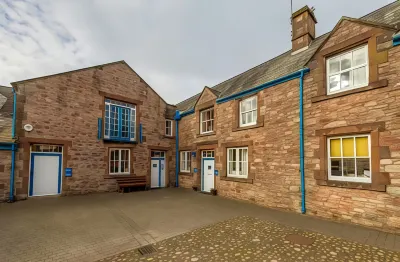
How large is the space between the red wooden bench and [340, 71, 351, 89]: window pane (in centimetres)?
1130

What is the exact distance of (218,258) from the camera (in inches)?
174

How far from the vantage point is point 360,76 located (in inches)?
272

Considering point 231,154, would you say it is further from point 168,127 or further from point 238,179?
point 168,127

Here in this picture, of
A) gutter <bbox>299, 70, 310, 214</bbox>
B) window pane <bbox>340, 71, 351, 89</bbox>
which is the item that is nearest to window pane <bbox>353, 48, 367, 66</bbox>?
window pane <bbox>340, 71, 351, 89</bbox>

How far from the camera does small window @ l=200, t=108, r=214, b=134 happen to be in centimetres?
1307

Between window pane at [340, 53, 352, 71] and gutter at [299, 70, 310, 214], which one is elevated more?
window pane at [340, 53, 352, 71]

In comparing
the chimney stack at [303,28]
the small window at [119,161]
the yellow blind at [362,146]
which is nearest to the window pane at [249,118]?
the chimney stack at [303,28]

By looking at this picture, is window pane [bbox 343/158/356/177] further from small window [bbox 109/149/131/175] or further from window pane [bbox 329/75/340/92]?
small window [bbox 109/149/131/175]

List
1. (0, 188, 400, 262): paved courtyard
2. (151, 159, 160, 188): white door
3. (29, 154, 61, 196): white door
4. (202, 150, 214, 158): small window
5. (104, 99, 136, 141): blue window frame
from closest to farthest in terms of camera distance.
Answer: (0, 188, 400, 262): paved courtyard
(29, 154, 61, 196): white door
(202, 150, 214, 158): small window
(104, 99, 136, 141): blue window frame
(151, 159, 160, 188): white door

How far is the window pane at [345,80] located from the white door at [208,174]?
24.2 ft

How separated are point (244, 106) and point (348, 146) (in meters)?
5.00

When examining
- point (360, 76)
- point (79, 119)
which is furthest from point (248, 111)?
point (79, 119)

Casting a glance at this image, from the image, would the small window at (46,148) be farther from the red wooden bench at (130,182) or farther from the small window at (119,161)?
the red wooden bench at (130,182)

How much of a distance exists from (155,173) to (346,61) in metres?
12.1
